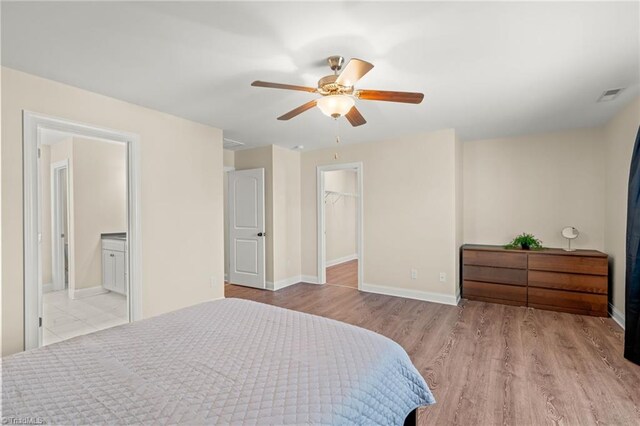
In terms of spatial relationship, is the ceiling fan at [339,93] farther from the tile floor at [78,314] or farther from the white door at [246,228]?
the tile floor at [78,314]

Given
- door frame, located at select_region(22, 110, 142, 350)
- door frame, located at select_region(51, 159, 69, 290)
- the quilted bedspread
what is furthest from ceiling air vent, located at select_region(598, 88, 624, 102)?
door frame, located at select_region(51, 159, 69, 290)

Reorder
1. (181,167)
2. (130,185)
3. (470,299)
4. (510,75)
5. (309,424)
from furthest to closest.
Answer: (470,299), (181,167), (130,185), (510,75), (309,424)

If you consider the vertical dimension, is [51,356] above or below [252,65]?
below

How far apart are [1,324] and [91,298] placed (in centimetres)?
238

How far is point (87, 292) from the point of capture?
4.28 metres

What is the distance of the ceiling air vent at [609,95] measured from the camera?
2601mm

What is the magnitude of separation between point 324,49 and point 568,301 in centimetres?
402

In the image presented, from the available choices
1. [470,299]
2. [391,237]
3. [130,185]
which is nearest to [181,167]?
[130,185]

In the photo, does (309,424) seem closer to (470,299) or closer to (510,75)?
(510,75)

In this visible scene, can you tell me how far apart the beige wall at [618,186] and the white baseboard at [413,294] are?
1.70m

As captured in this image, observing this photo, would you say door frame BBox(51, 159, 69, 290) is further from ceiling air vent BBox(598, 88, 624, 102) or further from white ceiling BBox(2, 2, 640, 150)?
ceiling air vent BBox(598, 88, 624, 102)

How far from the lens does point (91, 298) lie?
422cm

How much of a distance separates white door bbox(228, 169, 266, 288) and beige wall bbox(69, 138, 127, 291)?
5.25 feet

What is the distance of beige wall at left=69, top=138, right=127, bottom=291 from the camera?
4.16m
